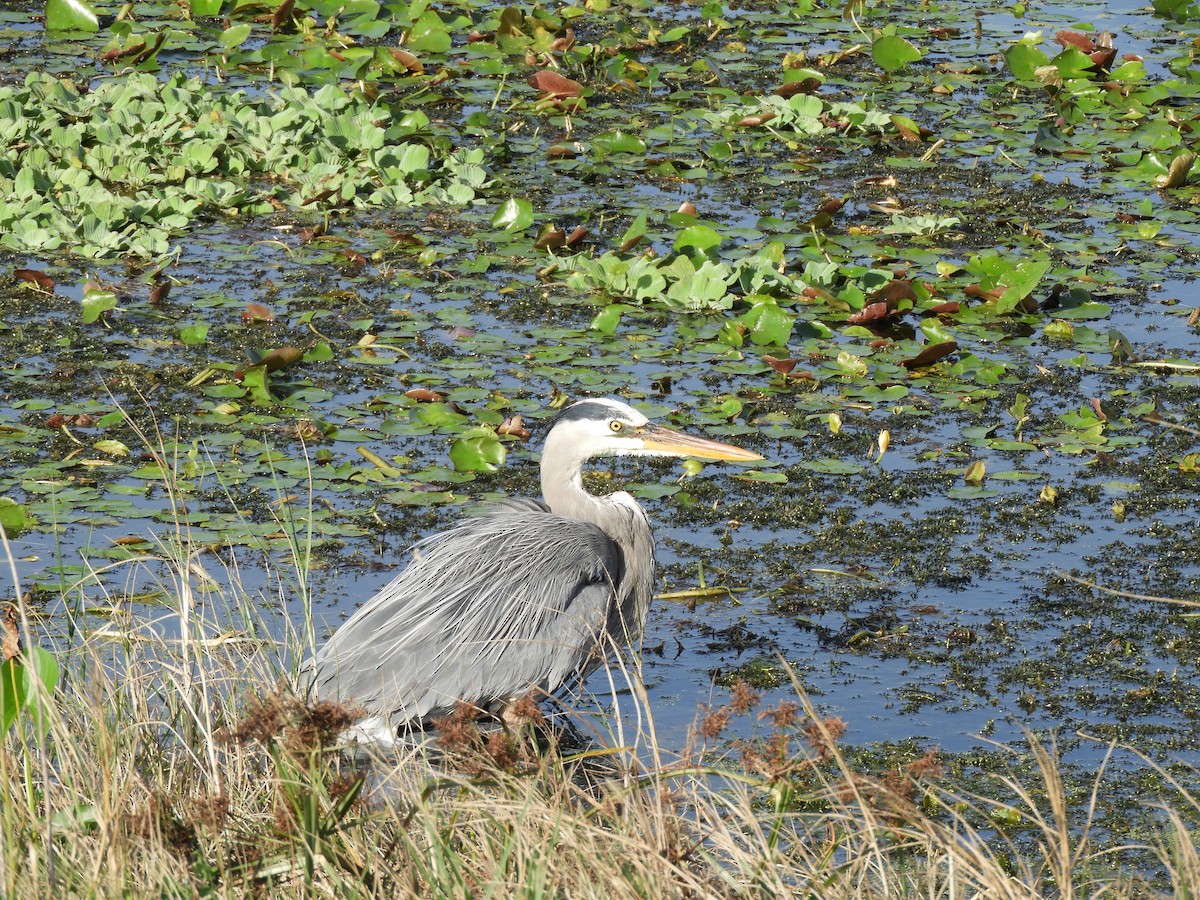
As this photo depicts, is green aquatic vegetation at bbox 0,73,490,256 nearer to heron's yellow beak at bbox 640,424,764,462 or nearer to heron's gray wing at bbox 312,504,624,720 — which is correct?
heron's yellow beak at bbox 640,424,764,462

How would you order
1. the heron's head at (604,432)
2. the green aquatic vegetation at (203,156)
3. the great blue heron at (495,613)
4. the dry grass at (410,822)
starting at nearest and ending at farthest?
the dry grass at (410,822)
the great blue heron at (495,613)
the heron's head at (604,432)
the green aquatic vegetation at (203,156)

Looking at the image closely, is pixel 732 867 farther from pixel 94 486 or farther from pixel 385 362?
pixel 385 362

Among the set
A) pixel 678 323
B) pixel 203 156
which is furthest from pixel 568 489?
pixel 203 156

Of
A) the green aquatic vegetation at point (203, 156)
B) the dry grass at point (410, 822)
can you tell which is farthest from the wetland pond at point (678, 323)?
the dry grass at point (410, 822)

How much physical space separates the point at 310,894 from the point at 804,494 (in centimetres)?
303

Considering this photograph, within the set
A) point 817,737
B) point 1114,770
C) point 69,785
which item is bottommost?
point 1114,770

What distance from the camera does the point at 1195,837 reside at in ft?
12.1

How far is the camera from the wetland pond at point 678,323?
15.4 ft

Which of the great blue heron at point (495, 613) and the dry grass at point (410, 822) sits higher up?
the dry grass at point (410, 822)

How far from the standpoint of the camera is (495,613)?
4.31 metres

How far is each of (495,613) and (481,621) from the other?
0.04 m

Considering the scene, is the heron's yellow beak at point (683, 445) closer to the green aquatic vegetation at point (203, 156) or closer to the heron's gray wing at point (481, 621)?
the heron's gray wing at point (481, 621)

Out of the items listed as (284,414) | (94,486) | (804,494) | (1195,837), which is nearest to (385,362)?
(284,414)

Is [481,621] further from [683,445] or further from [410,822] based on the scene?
[410,822]
